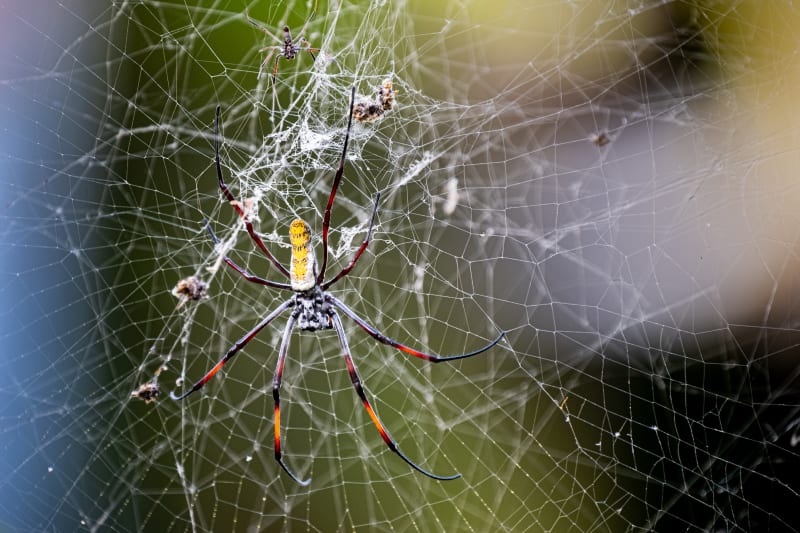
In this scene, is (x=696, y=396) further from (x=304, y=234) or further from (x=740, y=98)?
(x=304, y=234)

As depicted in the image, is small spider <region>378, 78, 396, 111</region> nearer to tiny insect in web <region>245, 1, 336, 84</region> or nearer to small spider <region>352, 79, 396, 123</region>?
small spider <region>352, 79, 396, 123</region>

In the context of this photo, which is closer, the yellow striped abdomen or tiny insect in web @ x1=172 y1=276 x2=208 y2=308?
the yellow striped abdomen

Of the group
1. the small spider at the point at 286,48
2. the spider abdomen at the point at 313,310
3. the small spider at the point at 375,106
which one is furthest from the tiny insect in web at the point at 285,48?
the spider abdomen at the point at 313,310

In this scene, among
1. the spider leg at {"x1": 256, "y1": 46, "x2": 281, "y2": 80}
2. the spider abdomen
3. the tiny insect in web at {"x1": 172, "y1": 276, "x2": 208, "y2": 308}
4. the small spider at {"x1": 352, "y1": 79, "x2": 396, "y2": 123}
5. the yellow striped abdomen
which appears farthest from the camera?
the spider leg at {"x1": 256, "y1": 46, "x2": 281, "y2": 80}

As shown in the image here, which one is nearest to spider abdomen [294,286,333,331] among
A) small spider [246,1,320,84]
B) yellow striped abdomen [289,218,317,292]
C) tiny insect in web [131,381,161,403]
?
yellow striped abdomen [289,218,317,292]

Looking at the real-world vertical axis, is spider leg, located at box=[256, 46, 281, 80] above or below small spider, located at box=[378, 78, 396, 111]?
above

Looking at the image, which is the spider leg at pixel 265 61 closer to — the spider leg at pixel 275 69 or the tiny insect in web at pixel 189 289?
the spider leg at pixel 275 69

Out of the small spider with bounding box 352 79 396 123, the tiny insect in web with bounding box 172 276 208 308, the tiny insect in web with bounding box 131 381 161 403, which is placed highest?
the small spider with bounding box 352 79 396 123
